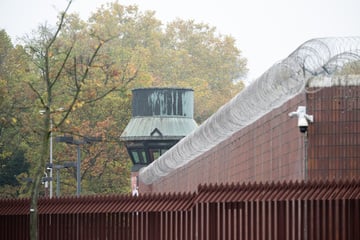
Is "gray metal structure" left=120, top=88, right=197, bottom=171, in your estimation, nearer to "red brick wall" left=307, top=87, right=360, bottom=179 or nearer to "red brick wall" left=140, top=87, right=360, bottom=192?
"red brick wall" left=140, top=87, right=360, bottom=192

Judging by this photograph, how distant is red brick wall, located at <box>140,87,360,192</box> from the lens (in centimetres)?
2398

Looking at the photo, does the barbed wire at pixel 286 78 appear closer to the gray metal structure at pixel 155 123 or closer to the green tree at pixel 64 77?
the green tree at pixel 64 77

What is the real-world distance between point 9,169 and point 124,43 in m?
54.7

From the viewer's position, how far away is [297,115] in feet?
78.3

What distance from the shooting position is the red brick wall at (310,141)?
24.0 metres

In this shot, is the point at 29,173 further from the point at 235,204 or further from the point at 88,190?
the point at 235,204

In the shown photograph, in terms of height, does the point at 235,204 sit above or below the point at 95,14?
below

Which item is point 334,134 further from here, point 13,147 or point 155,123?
point 13,147

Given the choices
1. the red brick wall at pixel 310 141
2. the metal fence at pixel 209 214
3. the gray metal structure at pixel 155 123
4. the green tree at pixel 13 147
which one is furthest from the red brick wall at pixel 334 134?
the green tree at pixel 13 147

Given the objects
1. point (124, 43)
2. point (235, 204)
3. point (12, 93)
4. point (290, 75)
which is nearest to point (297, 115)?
point (290, 75)

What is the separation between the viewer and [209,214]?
2308 cm

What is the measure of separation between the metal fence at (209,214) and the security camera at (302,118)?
1723mm

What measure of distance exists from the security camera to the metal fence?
1.72m

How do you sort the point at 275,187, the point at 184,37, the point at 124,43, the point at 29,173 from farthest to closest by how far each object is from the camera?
the point at 184,37, the point at 124,43, the point at 29,173, the point at 275,187
